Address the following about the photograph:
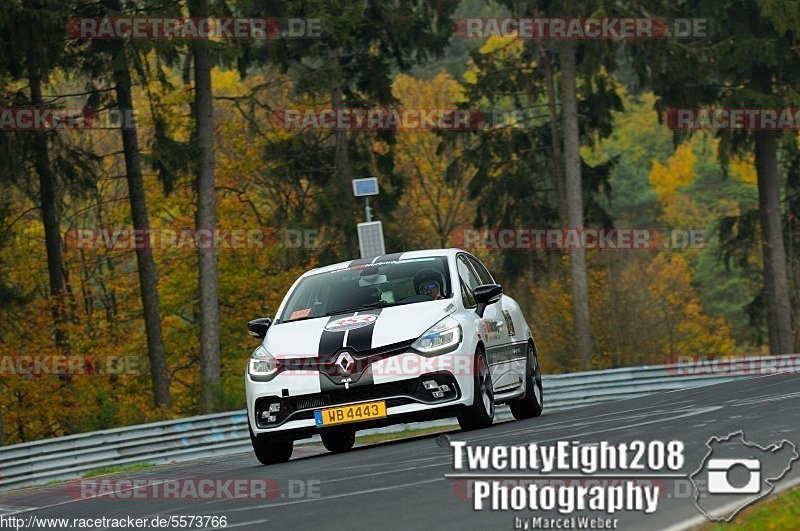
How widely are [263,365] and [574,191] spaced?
2405 cm

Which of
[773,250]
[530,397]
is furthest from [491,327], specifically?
[773,250]

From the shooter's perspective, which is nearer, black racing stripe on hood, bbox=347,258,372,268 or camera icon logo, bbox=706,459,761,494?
camera icon logo, bbox=706,459,761,494

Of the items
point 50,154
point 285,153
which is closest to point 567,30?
point 285,153

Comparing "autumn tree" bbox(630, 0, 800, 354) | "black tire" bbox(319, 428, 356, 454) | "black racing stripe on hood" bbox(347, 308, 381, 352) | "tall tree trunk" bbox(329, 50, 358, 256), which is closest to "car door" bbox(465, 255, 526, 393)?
"black racing stripe on hood" bbox(347, 308, 381, 352)

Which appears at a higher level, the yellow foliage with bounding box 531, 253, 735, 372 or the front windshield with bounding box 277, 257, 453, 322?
the front windshield with bounding box 277, 257, 453, 322

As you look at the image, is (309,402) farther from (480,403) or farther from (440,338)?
(480,403)

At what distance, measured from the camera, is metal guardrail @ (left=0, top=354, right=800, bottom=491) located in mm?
19219

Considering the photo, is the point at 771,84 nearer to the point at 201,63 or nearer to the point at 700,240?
the point at 201,63

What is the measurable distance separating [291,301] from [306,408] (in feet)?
5.67

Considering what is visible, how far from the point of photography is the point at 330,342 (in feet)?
44.7

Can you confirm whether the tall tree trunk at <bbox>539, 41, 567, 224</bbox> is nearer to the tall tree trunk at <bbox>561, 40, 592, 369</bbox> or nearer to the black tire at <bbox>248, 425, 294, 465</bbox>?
the tall tree trunk at <bbox>561, 40, 592, 369</bbox>

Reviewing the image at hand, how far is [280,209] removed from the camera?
42562 mm

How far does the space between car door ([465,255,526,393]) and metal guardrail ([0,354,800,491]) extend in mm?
5513

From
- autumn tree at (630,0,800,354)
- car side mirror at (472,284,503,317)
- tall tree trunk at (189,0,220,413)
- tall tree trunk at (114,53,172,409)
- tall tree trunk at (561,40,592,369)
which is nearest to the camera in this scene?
car side mirror at (472,284,503,317)
